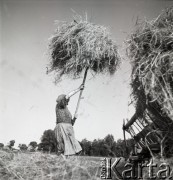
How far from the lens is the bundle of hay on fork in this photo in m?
5.57

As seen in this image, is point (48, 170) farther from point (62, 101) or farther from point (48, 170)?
point (62, 101)

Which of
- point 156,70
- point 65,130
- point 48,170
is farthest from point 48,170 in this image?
point 156,70

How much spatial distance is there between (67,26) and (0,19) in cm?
170

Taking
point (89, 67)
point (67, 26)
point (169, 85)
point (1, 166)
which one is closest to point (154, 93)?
point (169, 85)

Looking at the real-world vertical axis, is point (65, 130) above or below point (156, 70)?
below

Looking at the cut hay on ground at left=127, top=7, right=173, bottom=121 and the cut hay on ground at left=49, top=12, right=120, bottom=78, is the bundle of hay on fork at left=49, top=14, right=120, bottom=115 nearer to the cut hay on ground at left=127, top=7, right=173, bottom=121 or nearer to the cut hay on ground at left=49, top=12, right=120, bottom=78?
the cut hay on ground at left=49, top=12, right=120, bottom=78

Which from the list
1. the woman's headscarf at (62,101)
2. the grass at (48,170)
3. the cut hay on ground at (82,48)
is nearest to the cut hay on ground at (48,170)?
the grass at (48,170)

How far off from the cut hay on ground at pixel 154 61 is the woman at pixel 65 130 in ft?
7.46

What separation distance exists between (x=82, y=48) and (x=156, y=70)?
9.01 feet

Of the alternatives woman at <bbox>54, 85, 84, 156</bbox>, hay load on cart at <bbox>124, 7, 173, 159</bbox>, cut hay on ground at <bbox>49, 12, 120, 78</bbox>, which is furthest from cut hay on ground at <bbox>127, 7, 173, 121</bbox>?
woman at <bbox>54, 85, 84, 156</bbox>

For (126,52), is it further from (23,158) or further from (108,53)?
(23,158)

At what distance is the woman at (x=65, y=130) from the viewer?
5578 millimetres

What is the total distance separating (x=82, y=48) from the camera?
5578 mm

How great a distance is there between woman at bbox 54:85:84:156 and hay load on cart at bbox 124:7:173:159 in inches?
88.4
